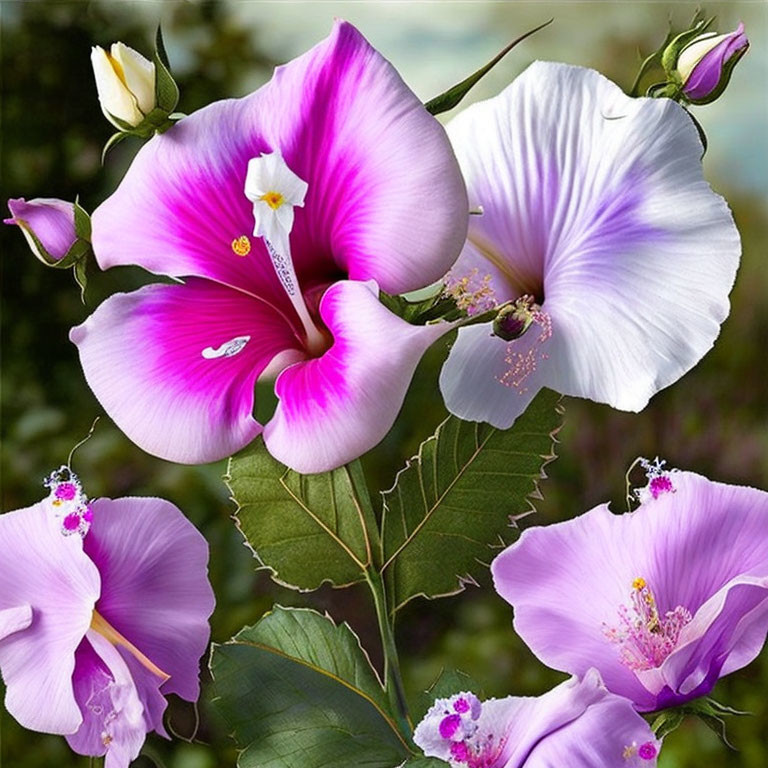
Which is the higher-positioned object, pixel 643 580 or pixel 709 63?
pixel 709 63

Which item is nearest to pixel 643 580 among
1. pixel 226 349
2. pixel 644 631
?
pixel 644 631

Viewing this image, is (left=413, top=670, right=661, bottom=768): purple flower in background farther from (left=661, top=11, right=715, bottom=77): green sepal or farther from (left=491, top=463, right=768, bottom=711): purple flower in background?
(left=661, top=11, right=715, bottom=77): green sepal

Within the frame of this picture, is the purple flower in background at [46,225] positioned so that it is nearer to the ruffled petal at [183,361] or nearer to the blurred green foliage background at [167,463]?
the ruffled petal at [183,361]

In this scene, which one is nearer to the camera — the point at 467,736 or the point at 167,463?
the point at 467,736

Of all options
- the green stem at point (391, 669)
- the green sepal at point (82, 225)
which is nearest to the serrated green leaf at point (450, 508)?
the green stem at point (391, 669)

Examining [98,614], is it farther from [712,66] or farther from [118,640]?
[712,66]
